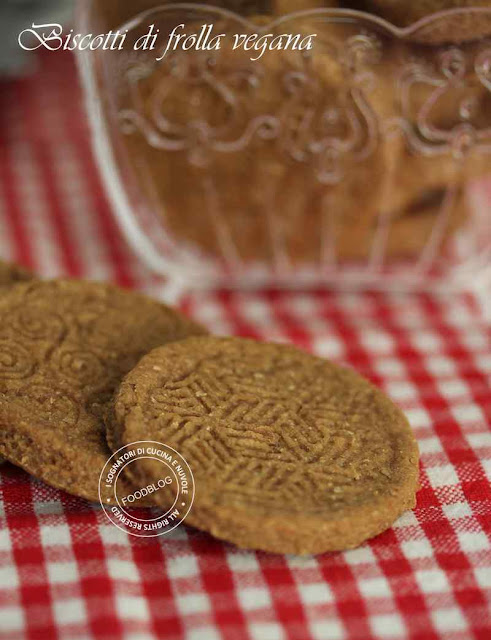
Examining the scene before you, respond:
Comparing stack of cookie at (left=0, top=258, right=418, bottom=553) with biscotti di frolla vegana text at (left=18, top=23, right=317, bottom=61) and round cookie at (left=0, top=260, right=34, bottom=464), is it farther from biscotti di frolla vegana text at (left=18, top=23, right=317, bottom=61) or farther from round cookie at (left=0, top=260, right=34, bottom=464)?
biscotti di frolla vegana text at (left=18, top=23, right=317, bottom=61)

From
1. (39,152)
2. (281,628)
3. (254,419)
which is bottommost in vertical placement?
(281,628)

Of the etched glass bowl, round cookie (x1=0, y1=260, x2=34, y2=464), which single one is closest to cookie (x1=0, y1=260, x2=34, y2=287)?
round cookie (x1=0, y1=260, x2=34, y2=464)

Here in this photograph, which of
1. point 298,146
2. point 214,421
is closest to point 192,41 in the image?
point 298,146

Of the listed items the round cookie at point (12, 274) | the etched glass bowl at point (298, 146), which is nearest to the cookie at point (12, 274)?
the round cookie at point (12, 274)

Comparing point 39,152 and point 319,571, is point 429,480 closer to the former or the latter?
point 319,571

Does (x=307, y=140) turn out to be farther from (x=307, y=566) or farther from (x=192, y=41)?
(x=307, y=566)

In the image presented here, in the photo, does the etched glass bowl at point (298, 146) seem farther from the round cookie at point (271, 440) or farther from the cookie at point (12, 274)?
the round cookie at point (271, 440)

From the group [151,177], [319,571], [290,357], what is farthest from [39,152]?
[319,571]
